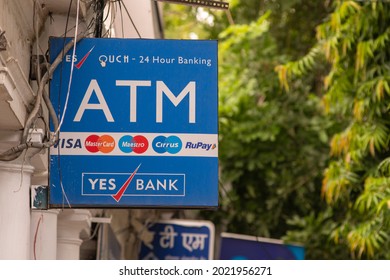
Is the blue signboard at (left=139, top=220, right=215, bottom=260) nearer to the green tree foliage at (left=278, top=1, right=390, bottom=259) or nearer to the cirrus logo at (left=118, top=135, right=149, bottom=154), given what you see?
the green tree foliage at (left=278, top=1, right=390, bottom=259)

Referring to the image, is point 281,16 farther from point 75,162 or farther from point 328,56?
point 75,162

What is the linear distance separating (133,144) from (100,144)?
220 millimetres

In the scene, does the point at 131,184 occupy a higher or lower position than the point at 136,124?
lower

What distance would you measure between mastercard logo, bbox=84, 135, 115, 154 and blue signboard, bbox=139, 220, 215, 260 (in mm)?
7334

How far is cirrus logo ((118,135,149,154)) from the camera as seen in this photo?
6.54 metres

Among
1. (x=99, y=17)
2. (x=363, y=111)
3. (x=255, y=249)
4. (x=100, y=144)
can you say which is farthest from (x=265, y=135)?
(x=100, y=144)

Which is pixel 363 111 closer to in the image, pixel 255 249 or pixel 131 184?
pixel 255 249

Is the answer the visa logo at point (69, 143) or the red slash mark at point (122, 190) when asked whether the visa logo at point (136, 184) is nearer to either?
the red slash mark at point (122, 190)

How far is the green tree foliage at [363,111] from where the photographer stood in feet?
32.9

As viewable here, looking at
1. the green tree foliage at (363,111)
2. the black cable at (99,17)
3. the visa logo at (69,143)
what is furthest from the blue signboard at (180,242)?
the visa logo at (69,143)

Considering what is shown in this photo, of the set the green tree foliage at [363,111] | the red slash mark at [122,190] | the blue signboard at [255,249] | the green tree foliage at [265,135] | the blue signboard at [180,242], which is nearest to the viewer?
the red slash mark at [122,190]

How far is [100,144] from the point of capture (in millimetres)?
6531

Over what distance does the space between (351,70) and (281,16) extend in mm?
5146

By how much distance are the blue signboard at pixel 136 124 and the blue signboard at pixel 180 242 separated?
7.28 metres
